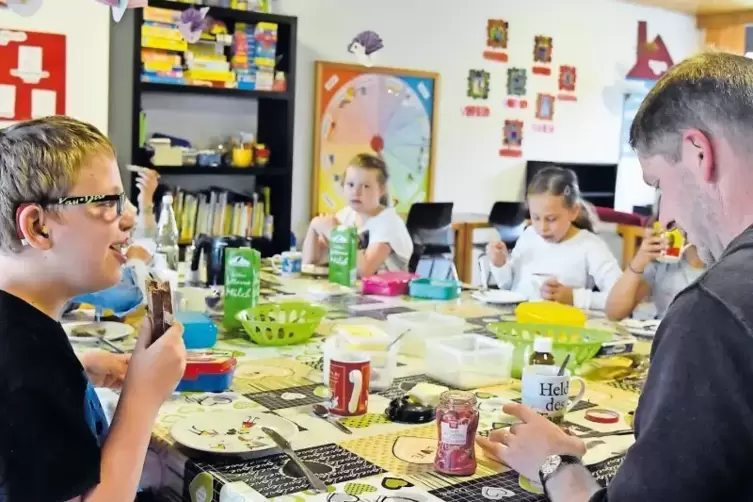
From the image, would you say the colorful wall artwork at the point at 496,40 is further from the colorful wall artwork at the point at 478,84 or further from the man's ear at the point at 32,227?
the man's ear at the point at 32,227

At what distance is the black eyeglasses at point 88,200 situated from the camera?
1.27m

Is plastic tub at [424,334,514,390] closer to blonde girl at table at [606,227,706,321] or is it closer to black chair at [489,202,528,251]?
blonde girl at table at [606,227,706,321]

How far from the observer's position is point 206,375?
5.87 feet

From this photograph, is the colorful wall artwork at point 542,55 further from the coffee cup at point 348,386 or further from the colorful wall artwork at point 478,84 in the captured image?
the coffee cup at point 348,386

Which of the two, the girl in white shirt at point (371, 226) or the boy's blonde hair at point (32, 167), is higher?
the boy's blonde hair at point (32, 167)

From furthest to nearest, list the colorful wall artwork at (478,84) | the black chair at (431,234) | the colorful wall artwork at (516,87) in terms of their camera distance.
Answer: the colorful wall artwork at (516,87), the colorful wall artwork at (478,84), the black chair at (431,234)

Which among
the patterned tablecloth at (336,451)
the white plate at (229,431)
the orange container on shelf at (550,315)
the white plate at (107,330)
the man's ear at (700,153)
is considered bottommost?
the patterned tablecloth at (336,451)

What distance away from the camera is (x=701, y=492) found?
0.91 m

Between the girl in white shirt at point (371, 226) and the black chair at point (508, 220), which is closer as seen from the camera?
the girl in white shirt at point (371, 226)

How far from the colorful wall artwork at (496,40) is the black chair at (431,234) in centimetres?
170

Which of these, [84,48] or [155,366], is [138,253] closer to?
[155,366]

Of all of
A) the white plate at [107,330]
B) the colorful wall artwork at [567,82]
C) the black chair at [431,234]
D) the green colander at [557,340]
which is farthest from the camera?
the colorful wall artwork at [567,82]

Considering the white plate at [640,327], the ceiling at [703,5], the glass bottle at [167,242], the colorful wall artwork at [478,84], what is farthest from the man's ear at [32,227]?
the ceiling at [703,5]

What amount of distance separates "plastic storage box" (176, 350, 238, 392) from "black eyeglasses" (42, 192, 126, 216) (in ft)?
1.73
